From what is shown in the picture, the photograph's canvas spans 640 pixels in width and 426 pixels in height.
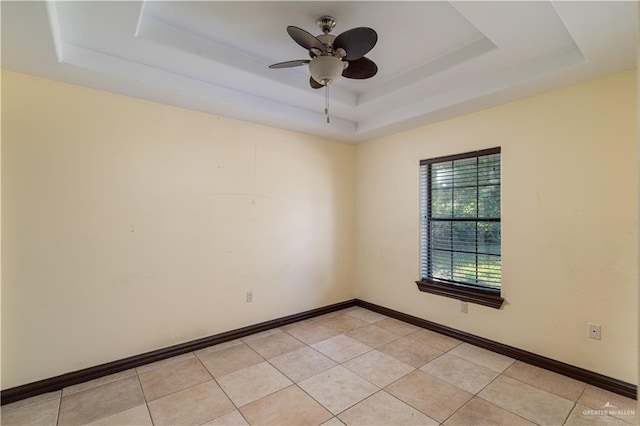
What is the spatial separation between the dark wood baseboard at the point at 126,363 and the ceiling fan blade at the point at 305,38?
111 inches

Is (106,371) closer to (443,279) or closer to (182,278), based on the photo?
(182,278)

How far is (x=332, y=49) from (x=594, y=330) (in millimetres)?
2921

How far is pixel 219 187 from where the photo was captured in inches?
124

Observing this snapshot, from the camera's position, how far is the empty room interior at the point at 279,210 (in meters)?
1.99

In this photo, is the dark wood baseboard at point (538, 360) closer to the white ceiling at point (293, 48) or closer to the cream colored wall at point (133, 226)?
the cream colored wall at point (133, 226)

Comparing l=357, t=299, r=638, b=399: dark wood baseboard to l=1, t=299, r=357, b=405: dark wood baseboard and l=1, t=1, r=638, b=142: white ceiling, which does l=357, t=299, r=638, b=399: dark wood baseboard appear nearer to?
l=1, t=299, r=357, b=405: dark wood baseboard

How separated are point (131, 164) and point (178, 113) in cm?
66

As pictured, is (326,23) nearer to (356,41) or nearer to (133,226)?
(356,41)

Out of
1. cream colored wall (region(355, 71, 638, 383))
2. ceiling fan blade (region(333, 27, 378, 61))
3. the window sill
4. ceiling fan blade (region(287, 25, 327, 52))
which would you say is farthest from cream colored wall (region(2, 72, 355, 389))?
cream colored wall (region(355, 71, 638, 383))

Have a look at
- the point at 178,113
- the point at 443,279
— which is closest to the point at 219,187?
the point at 178,113

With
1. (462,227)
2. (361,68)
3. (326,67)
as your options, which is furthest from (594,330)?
(326,67)

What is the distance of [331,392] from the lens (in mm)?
2248

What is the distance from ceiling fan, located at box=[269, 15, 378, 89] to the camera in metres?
1.78

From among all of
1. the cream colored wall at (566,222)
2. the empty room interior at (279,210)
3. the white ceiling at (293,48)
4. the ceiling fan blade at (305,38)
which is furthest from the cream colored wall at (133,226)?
the cream colored wall at (566,222)
